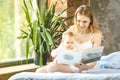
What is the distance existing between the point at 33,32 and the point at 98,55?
963 mm

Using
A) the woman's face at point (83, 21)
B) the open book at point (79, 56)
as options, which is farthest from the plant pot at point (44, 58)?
the open book at point (79, 56)

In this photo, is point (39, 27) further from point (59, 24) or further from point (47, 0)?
point (47, 0)

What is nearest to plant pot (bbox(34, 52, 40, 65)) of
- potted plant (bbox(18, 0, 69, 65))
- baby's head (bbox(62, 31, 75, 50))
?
potted plant (bbox(18, 0, 69, 65))

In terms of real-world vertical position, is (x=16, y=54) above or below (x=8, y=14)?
below

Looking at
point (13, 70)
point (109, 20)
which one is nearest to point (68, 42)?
point (13, 70)

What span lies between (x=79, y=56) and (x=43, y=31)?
993mm

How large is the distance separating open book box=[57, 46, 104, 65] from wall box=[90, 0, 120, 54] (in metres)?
1.28

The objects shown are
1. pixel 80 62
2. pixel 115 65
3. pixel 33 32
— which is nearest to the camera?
pixel 80 62

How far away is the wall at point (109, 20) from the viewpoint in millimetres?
3566

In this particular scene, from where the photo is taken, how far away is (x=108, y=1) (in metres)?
3.60

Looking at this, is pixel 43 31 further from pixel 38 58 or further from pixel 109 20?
pixel 109 20

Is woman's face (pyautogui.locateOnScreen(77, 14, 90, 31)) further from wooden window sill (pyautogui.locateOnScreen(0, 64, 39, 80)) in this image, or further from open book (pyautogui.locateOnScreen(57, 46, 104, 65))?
wooden window sill (pyautogui.locateOnScreen(0, 64, 39, 80))

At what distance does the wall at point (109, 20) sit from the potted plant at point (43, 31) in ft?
2.05

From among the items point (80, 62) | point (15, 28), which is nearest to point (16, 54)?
point (15, 28)
